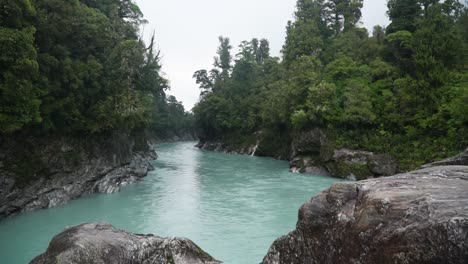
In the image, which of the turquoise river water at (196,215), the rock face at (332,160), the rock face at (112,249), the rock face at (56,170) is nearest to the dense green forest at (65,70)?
the rock face at (56,170)

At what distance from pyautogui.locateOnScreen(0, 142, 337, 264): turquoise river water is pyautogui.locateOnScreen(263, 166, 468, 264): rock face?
15.6 ft

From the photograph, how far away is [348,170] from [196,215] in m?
14.4

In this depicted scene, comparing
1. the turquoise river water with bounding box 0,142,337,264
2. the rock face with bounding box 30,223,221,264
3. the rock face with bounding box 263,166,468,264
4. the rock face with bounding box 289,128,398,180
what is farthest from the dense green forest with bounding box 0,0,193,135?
the rock face with bounding box 289,128,398,180

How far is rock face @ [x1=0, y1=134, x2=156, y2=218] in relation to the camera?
16.2 metres

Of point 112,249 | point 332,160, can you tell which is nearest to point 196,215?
point 112,249

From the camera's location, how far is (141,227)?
48.4 feet

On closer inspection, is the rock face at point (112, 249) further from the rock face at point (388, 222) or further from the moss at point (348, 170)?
the moss at point (348, 170)

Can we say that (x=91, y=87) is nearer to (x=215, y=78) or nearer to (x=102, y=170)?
(x=102, y=170)

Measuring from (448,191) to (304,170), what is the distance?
25.3m

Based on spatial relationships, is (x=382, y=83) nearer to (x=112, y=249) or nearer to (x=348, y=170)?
(x=348, y=170)

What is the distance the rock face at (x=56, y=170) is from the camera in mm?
16234

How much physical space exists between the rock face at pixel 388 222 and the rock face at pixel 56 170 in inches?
553

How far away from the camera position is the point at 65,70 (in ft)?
60.2

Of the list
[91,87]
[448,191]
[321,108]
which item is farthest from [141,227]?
[321,108]
